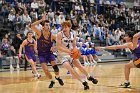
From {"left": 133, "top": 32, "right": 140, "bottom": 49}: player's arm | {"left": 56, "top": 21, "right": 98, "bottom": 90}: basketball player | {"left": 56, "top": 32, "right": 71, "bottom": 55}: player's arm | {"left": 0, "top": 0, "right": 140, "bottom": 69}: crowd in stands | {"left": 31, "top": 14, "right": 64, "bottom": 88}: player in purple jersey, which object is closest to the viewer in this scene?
{"left": 133, "top": 32, "right": 140, "bottom": 49}: player's arm

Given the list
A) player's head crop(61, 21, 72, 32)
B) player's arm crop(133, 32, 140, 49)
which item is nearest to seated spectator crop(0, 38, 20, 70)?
player's head crop(61, 21, 72, 32)

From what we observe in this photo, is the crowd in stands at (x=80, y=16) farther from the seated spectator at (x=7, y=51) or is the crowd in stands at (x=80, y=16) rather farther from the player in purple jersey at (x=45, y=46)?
the player in purple jersey at (x=45, y=46)

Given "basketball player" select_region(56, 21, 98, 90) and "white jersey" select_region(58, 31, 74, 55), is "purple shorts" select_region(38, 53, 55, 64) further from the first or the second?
"white jersey" select_region(58, 31, 74, 55)

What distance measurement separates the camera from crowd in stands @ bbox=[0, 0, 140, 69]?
19922mm

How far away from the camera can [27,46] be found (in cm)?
1345

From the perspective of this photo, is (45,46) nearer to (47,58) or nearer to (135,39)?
(47,58)

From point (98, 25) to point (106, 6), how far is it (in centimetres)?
422

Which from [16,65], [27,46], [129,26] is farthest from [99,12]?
[27,46]

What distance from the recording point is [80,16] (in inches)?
975

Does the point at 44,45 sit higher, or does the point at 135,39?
the point at 135,39

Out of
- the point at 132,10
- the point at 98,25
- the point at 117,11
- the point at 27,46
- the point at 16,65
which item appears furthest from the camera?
the point at 132,10

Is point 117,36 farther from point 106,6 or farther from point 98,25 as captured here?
point 106,6

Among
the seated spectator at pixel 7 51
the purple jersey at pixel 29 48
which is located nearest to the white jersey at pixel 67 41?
the purple jersey at pixel 29 48

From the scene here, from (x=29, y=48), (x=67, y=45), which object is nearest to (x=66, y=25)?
(x=67, y=45)
